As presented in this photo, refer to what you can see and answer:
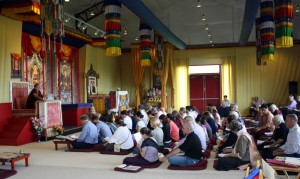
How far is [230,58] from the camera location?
57.1 ft

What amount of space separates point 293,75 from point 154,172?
13.4 meters

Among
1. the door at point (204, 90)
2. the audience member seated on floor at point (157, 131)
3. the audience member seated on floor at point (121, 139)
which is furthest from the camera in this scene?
the door at point (204, 90)

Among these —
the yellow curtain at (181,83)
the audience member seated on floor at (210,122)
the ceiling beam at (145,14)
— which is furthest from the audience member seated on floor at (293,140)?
the yellow curtain at (181,83)

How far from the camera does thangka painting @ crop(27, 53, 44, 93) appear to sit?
11445 mm

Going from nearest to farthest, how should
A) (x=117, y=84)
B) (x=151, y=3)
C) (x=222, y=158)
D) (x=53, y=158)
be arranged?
(x=222, y=158) → (x=53, y=158) → (x=151, y=3) → (x=117, y=84)

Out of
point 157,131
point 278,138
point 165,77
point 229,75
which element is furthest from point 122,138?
point 229,75

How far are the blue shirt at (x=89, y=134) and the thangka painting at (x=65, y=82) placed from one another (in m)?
6.28

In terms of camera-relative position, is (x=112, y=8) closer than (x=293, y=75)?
Yes

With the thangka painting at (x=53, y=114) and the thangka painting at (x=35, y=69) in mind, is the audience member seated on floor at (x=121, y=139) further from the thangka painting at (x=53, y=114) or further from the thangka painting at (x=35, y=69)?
the thangka painting at (x=35, y=69)

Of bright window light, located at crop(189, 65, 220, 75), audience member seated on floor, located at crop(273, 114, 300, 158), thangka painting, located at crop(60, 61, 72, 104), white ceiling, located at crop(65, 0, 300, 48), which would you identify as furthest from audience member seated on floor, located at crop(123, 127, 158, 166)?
bright window light, located at crop(189, 65, 220, 75)

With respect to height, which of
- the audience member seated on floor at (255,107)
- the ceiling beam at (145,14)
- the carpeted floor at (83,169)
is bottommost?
the carpeted floor at (83,169)

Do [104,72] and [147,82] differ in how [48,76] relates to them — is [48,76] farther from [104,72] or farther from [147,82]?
Answer: [147,82]

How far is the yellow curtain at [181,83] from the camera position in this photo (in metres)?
17.9

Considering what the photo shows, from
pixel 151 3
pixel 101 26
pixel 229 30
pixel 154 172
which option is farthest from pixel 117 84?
pixel 154 172
